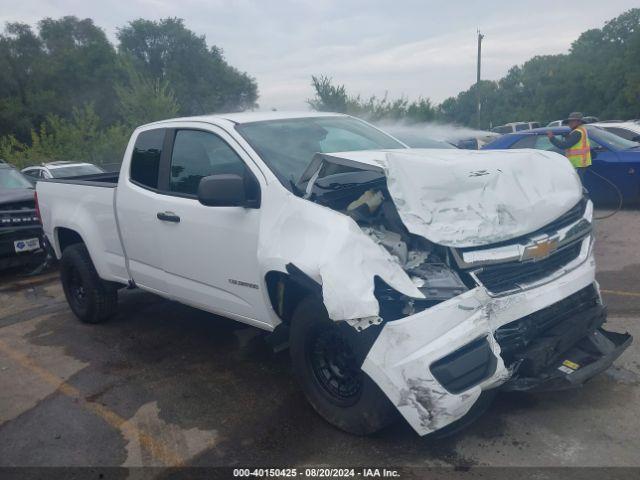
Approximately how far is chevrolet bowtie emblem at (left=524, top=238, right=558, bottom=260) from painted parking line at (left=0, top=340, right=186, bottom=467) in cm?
224

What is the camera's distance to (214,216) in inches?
150

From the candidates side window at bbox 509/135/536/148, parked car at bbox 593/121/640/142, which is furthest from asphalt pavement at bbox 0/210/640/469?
parked car at bbox 593/121/640/142

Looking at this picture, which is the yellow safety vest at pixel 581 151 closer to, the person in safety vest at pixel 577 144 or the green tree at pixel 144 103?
the person in safety vest at pixel 577 144

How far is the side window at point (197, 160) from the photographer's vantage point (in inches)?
155

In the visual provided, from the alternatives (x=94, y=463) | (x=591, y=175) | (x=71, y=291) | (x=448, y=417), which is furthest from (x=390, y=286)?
(x=591, y=175)

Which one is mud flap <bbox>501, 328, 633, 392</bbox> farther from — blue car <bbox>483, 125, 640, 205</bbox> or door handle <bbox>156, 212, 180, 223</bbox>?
blue car <bbox>483, 125, 640, 205</bbox>

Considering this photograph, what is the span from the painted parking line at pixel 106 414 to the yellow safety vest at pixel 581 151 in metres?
7.31

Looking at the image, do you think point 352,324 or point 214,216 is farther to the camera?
point 214,216

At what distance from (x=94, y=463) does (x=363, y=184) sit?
2249mm

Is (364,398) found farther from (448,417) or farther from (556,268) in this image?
(556,268)

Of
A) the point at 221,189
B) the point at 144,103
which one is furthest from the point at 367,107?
the point at 221,189

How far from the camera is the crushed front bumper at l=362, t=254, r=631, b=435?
8.71 feet

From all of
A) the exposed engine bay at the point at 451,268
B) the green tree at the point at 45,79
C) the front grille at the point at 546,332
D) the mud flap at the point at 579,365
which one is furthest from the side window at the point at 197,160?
the green tree at the point at 45,79

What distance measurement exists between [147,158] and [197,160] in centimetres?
69
